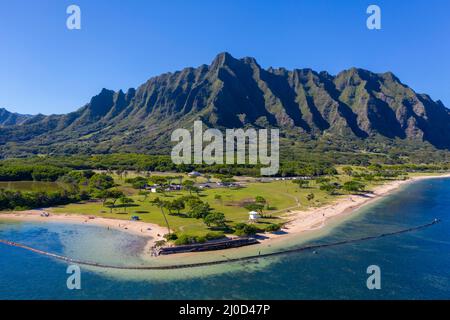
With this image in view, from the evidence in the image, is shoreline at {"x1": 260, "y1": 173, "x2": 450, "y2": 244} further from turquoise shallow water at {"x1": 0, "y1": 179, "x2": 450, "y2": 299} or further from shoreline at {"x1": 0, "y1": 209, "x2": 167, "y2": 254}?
shoreline at {"x1": 0, "y1": 209, "x2": 167, "y2": 254}

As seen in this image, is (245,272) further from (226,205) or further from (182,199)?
(182,199)

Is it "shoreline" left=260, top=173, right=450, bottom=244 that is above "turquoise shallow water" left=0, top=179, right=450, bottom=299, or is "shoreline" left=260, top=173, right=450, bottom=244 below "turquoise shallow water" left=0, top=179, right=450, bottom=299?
above

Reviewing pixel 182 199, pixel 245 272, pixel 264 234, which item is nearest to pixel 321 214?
pixel 264 234

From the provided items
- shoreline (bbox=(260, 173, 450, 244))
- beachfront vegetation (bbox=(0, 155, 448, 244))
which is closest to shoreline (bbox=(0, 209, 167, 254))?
beachfront vegetation (bbox=(0, 155, 448, 244))

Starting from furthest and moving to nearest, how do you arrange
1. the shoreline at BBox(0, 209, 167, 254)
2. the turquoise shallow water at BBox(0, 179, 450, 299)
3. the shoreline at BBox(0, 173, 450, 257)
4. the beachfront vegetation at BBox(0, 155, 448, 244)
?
1. the beachfront vegetation at BBox(0, 155, 448, 244)
2. the shoreline at BBox(0, 209, 167, 254)
3. the shoreline at BBox(0, 173, 450, 257)
4. the turquoise shallow water at BBox(0, 179, 450, 299)

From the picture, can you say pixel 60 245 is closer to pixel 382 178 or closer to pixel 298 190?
pixel 298 190

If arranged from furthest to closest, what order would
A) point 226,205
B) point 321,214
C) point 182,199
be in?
point 226,205
point 182,199
point 321,214

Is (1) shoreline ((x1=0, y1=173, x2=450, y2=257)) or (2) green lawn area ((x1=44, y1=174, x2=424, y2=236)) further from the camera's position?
(2) green lawn area ((x1=44, y1=174, x2=424, y2=236))

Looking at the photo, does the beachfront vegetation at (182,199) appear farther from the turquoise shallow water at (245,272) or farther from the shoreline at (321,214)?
the turquoise shallow water at (245,272)
